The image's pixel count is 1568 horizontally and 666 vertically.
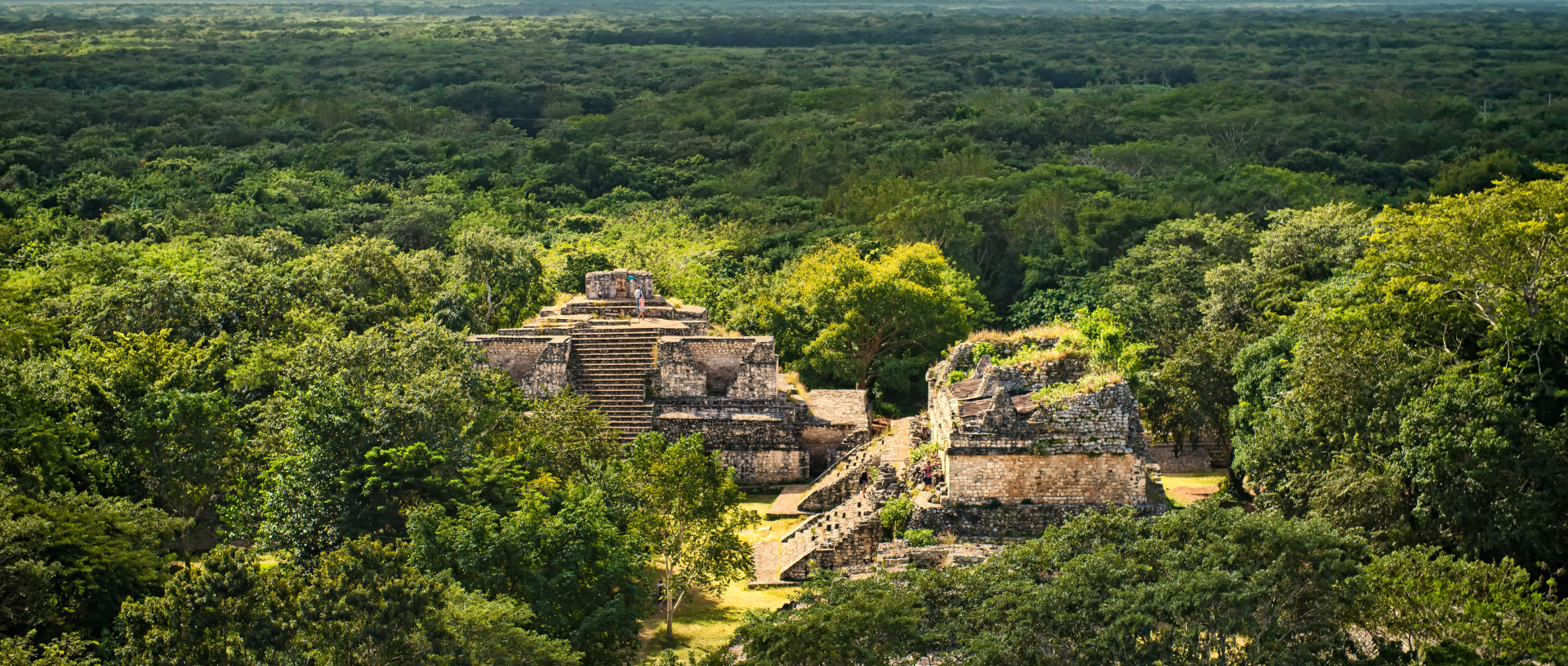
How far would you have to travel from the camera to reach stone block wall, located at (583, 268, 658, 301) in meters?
39.7

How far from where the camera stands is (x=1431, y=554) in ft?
74.1

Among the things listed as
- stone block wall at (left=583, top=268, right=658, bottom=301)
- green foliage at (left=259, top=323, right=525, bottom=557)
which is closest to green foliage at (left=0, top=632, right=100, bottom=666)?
green foliage at (left=259, top=323, right=525, bottom=557)

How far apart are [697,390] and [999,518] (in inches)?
393

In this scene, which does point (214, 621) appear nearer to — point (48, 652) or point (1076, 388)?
point (48, 652)

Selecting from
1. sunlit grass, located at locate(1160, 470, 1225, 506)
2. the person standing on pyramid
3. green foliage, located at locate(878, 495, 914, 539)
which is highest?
the person standing on pyramid

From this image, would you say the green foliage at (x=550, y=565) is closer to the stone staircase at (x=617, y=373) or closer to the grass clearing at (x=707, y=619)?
the grass clearing at (x=707, y=619)

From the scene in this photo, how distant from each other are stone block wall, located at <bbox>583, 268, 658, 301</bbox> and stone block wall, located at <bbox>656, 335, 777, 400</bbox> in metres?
4.63

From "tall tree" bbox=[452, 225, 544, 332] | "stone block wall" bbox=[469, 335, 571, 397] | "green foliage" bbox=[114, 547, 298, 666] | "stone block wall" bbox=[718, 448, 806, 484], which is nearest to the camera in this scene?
"green foliage" bbox=[114, 547, 298, 666]

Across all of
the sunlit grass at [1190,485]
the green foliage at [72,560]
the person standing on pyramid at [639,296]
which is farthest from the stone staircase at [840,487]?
Result: the green foliage at [72,560]

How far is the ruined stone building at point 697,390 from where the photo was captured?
3416 centimetres

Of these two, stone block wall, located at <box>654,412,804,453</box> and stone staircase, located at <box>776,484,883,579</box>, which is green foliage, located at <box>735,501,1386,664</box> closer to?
stone staircase, located at <box>776,484,883,579</box>

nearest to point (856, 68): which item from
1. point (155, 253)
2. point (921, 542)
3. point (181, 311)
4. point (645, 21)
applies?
point (645, 21)

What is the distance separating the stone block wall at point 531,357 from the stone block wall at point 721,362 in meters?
2.26

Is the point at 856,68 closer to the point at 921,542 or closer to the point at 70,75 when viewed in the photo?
the point at 70,75
